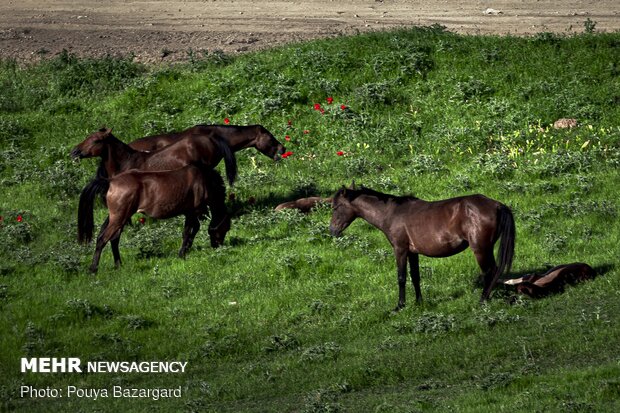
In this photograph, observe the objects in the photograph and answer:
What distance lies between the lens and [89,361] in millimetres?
20031

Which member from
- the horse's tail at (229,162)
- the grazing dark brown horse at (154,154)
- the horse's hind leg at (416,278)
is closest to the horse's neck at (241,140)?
the grazing dark brown horse at (154,154)

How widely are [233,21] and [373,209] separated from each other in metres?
18.1

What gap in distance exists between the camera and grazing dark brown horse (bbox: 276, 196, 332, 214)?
26.6 meters

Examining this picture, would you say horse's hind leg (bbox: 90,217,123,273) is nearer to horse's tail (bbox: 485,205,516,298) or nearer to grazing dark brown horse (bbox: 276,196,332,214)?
grazing dark brown horse (bbox: 276,196,332,214)

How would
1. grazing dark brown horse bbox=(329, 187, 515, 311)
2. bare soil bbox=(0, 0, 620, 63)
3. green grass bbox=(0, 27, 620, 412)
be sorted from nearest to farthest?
green grass bbox=(0, 27, 620, 412) → grazing dark brown horse bbox=(329, 187, 515, 311) → bare soil bbox=(0, 0, 620, 63)

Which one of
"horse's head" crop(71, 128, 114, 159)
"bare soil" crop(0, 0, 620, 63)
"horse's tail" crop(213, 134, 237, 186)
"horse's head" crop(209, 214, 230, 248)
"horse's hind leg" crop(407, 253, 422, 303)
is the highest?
"bare soil" crop(0, 0, 620, 63)

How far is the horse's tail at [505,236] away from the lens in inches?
795

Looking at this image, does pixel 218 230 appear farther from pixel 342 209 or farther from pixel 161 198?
pixel 342 209

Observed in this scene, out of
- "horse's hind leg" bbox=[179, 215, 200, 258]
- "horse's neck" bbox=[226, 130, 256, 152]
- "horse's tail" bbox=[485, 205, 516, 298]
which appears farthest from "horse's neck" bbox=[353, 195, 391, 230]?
"horse's neck" bbox=[226, 130, 256, 152]

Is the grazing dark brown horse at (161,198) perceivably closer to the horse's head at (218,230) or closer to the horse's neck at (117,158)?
the horse's head at (218,230)

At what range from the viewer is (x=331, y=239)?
24.7 meters

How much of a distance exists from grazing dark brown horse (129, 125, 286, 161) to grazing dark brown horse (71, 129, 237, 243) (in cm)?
51

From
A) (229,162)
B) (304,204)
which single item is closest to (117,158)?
(229,162)

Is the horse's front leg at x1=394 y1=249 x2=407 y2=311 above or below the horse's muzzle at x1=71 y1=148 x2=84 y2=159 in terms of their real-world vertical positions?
below
